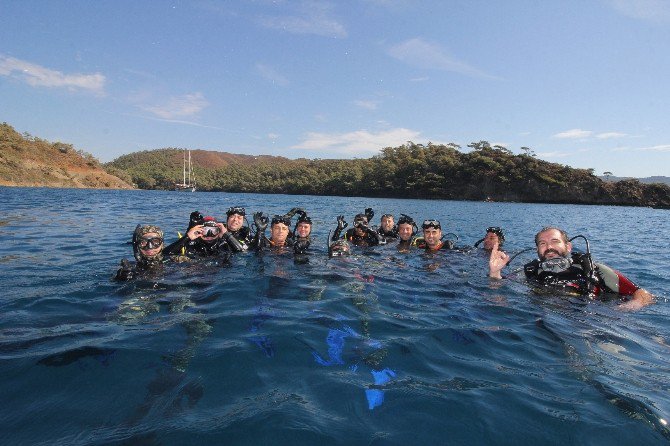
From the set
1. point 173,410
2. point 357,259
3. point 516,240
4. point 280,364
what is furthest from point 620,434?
point 516,240

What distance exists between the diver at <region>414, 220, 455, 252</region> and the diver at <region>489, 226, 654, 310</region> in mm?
3817

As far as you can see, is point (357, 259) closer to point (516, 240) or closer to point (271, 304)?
point (271, 304)

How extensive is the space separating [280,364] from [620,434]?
8.88ft

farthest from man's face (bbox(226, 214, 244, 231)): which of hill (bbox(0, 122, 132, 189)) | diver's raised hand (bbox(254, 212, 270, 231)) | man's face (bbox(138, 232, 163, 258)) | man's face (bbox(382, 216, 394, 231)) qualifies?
hill (bbox(0, 122, 132, 189))

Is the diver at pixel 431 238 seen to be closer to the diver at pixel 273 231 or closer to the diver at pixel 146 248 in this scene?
the diver at pixel 273 231

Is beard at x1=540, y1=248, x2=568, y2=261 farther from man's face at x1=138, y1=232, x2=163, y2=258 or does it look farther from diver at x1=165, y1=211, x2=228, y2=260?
man's face at x1=138, y1=232, x2=163, y2=258

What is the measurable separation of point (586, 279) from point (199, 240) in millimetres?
7813

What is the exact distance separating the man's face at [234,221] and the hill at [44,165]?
71.6m

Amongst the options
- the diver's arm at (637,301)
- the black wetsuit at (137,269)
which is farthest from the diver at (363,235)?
the diver's arm at (637,301)

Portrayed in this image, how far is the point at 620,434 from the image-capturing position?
2699 mm

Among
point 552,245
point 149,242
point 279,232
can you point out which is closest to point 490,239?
point 552,245

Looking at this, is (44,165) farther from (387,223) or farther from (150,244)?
(150,244)

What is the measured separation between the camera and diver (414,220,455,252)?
35.1 feet

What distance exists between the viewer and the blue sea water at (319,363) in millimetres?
2672
